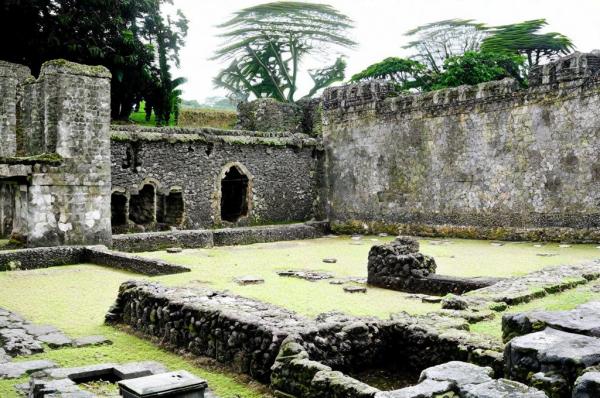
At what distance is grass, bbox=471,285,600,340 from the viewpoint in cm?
611

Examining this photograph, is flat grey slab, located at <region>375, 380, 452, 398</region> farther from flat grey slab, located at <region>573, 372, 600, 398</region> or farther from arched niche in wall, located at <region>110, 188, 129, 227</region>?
arched niche in wall, located at <region>110, 188, 129, 227</region>

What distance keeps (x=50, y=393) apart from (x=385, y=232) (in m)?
16.0

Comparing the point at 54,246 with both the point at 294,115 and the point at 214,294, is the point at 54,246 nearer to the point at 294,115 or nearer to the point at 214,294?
the point at 214,294

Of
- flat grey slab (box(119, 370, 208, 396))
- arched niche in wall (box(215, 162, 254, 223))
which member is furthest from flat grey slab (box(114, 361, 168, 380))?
arched niche in wall (box(215, 162, 254, 223))

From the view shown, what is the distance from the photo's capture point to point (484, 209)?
17531mm

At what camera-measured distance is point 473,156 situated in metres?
17.9

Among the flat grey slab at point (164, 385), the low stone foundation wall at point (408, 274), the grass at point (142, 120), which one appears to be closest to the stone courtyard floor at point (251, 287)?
the low stone foundation wall at point (408, 274)

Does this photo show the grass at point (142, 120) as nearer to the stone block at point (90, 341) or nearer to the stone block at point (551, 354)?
the stone block at point (90, 341)

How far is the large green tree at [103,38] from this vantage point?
2488cm

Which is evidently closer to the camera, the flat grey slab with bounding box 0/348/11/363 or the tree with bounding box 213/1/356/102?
the flat grey slab with bounding box 0/348/11/363

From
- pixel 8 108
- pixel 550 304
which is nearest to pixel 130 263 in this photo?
pixel 550 304

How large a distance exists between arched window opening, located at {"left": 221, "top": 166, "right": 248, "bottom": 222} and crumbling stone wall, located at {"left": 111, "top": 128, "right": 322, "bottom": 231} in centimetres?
31

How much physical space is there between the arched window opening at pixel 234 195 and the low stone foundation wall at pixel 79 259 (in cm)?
766

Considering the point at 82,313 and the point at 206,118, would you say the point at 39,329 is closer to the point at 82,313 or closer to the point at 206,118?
the point at 82,313
